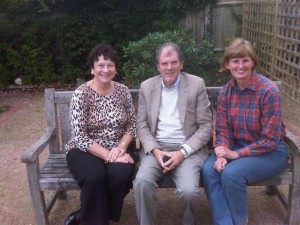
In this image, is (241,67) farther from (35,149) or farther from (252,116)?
(35,149)

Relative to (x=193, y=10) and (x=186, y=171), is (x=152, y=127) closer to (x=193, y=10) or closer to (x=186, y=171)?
(x=186, y=171)

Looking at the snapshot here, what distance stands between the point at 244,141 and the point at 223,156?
23cm

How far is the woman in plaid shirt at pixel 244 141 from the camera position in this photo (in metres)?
2.87

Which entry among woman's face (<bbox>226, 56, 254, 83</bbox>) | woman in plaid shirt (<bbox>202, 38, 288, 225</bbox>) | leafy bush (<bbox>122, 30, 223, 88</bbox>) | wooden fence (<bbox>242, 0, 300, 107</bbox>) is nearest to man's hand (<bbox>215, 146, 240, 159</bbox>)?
woman in plaid shirt (<bbox>202, 38, 288, 225</bbox>)

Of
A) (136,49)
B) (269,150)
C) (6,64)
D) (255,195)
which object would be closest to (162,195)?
(255,195)

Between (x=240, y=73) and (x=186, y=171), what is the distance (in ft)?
2.81

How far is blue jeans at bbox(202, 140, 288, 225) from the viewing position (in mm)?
2854

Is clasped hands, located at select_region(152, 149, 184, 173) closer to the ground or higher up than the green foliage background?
closer to the ground

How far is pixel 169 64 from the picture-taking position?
10.1 ft

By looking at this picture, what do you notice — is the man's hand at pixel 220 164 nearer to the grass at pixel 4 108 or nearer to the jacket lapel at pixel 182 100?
the jacket lapel at pixel 182 100

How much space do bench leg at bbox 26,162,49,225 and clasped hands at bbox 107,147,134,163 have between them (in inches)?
23.2

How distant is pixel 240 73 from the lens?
2.94 m

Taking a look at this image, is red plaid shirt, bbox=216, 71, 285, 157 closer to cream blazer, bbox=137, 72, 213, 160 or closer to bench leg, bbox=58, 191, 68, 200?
cream blazer, bbox=137, 72, 213, 160

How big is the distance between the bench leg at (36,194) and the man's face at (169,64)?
49.5 inches
